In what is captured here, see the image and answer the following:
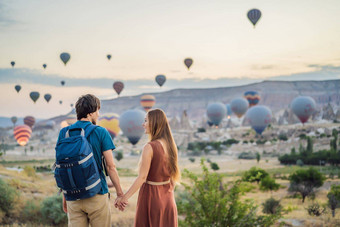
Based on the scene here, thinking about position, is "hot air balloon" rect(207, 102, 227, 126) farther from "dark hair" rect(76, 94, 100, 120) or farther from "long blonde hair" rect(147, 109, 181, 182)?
"dark hair" rect(76, 94, 100, 120)

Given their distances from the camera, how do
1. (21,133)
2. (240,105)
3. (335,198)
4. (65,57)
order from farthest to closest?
(240,105) < (21,133) < (65,57) < (335,198)

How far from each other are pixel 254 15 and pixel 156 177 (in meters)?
38.9

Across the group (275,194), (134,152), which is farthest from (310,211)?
(134,152)

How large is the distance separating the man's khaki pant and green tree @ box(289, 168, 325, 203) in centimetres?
1542

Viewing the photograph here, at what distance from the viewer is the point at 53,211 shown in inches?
361

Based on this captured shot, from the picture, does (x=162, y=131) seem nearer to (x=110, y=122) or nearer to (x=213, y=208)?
(x=213, y=208)

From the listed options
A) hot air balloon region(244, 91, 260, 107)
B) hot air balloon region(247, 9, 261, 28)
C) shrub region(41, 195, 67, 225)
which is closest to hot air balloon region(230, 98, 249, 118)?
hot air balloon region(244, 91, 260, 107)

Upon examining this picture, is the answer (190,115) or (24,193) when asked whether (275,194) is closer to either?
(24,193)

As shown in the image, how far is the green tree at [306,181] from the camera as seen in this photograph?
17.1 meters

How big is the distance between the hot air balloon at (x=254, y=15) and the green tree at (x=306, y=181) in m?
25.0

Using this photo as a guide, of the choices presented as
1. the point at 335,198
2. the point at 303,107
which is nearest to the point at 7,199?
the point at 335,198

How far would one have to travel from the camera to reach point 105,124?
136 feet

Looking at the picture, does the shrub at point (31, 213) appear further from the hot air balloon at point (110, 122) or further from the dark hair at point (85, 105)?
the hot air balloon at point (110, 122)

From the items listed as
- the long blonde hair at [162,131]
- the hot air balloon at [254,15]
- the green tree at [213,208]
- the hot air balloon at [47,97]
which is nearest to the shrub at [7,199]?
the green tree at [213,208]
